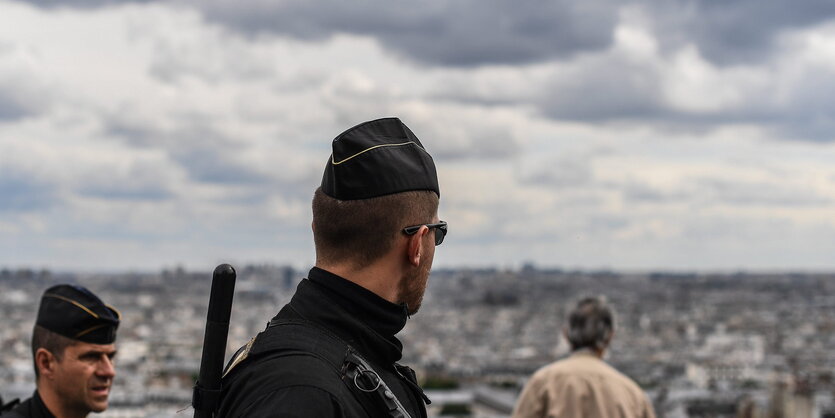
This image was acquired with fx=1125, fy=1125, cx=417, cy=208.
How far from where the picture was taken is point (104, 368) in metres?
4.07

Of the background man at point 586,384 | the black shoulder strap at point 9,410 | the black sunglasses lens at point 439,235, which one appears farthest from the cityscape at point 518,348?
the black sunglasses lens at point 439,235

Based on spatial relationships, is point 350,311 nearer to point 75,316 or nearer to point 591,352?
point 75,316

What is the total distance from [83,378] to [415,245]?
7.17 feet

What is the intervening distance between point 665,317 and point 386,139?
171437 millimetres

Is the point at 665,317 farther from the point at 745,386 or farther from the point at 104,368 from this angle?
the point at 104,368

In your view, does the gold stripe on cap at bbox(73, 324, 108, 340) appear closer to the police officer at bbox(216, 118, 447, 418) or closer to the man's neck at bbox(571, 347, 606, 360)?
the police officer at bbox(216, 118, 447, 418)

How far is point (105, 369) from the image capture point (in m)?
4.07

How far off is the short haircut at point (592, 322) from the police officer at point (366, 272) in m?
2.76

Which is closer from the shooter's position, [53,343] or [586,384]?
[53,343]

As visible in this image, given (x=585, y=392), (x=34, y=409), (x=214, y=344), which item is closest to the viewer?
(x=214, y=344)

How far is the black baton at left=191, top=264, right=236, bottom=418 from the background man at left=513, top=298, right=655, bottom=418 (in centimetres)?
302

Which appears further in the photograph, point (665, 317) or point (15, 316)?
point (665, 317)

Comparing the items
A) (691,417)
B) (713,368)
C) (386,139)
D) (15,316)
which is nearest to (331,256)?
(386,139)

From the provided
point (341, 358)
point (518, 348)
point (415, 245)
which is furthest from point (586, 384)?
point (518, 348)
